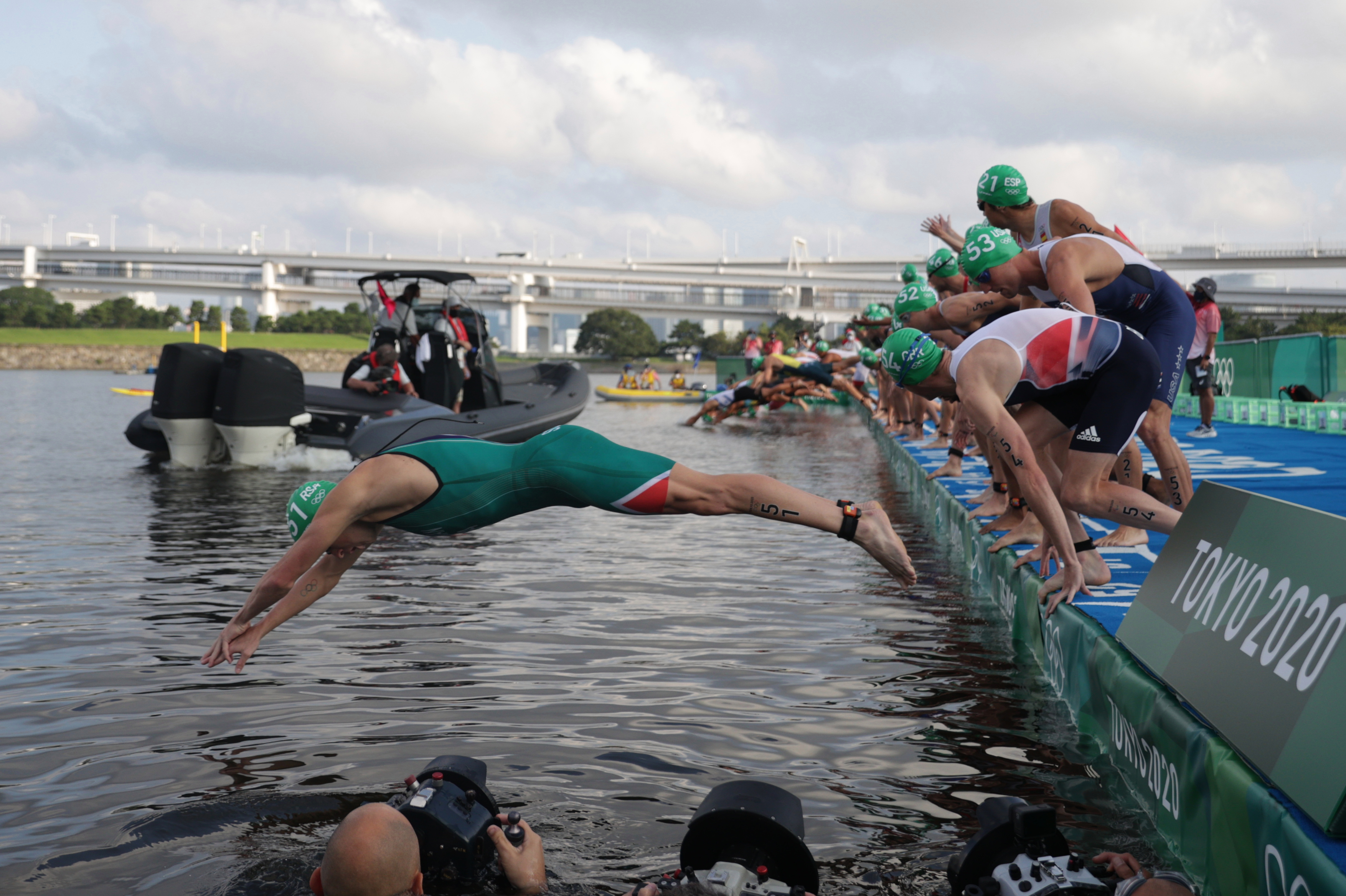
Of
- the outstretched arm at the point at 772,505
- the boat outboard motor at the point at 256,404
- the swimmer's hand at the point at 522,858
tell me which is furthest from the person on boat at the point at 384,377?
the swimmer's hand at the point at 522,858

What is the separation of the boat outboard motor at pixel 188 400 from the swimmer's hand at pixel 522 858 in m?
12.5

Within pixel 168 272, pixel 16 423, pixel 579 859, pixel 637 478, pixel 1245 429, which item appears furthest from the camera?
pixel 168 272

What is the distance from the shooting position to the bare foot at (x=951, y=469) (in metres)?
9.63

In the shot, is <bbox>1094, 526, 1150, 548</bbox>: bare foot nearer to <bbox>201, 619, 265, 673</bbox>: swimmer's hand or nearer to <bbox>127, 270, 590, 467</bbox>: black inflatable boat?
<bbox>201, 619, 265, 673</bbox>: swimmer's hand

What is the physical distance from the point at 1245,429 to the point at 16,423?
23.6 meters

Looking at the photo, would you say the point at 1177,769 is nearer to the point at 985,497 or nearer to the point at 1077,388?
the point at 1077,388

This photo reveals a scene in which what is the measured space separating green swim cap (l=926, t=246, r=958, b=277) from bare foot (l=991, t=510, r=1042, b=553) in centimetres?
218

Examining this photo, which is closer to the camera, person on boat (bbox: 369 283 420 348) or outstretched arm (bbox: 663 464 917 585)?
outstretched arm (bbox: 663 464 917 585)

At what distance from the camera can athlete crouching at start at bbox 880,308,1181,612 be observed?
4570 millimetres

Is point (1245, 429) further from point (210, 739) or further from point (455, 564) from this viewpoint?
point (210, 739)

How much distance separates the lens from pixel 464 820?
286 centimetres

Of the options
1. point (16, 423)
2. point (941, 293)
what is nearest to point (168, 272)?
point (16, 423)

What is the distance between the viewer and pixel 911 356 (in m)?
4.92

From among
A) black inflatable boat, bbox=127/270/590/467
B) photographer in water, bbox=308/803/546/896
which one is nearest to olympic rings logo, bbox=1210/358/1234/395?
black inflatable boat, bbox=127/270/590/467
